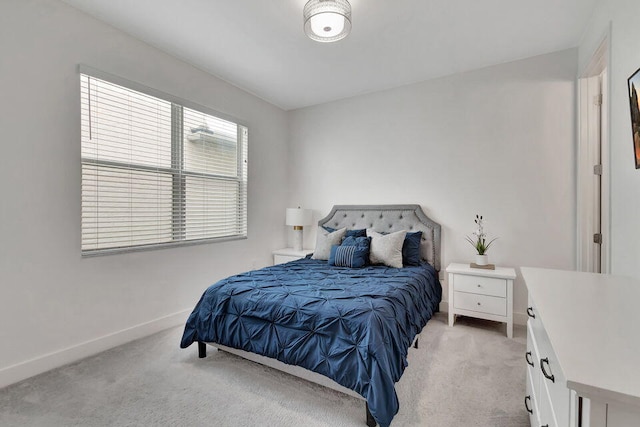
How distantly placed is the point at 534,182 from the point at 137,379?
375cm

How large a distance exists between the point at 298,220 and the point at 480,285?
2.26 metres

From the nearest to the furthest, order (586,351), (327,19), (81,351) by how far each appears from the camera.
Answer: (586,351)
(327,19)
(81,351)

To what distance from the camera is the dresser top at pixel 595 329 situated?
23.0 inches

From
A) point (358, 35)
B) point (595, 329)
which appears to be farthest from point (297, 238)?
point (595, 329)

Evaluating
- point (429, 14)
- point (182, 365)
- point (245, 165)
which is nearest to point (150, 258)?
point (182, 365)

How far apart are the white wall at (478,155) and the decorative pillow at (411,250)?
0.40m

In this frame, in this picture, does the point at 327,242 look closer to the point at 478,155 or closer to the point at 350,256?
the point at 350,256

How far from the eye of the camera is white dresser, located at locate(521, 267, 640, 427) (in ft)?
1.93

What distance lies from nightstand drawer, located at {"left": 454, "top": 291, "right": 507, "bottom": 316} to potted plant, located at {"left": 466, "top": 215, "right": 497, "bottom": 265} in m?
0.34

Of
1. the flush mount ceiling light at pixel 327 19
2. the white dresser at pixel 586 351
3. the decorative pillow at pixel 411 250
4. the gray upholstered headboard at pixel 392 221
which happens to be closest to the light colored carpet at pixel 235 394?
the white dresser at pixel 586 351

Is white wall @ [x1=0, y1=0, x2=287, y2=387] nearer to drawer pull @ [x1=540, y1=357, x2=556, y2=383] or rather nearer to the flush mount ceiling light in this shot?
the flush mount ceiling light

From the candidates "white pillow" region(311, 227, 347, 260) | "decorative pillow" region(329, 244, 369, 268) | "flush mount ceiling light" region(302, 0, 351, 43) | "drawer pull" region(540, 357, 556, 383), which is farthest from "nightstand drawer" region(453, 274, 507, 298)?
"flush mount ceiling light" region(302, 0, 351, 43)

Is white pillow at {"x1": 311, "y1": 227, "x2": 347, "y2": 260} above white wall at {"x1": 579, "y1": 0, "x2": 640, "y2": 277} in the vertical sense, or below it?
below

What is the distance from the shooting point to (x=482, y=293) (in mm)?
2775
